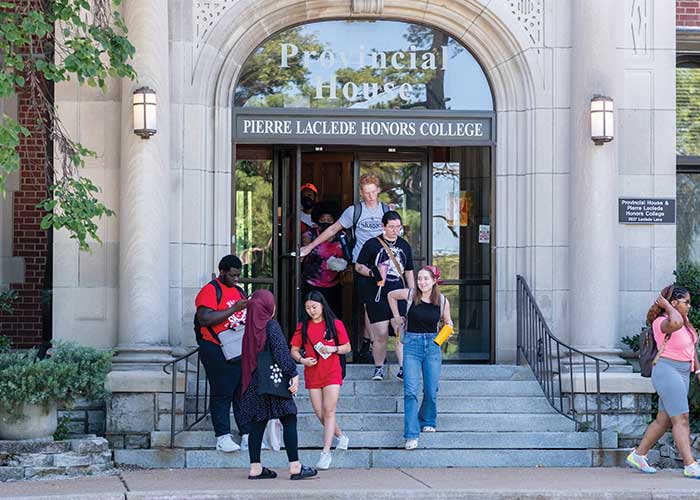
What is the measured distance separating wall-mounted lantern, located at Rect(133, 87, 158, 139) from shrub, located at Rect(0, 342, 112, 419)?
7.41 ft

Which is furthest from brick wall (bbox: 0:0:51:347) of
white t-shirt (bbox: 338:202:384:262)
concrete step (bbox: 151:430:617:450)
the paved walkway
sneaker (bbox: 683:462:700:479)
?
sneaker (bbox: 683:462:700:479)

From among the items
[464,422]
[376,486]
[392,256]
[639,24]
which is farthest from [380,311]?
[639,24]

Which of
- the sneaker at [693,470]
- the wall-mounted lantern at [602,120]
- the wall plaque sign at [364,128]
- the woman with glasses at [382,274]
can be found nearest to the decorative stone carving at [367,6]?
the wall plaque sign at [364,128]

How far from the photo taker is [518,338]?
1388cm

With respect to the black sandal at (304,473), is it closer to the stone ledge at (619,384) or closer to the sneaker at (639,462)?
the sneaker at (639,462)

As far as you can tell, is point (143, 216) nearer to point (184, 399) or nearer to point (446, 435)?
point (184, 399)

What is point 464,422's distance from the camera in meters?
12.5

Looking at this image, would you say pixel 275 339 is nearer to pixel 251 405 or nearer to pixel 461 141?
pixel 251 405

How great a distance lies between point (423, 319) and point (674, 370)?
2.28 m

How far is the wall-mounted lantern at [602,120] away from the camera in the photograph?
13297 mm

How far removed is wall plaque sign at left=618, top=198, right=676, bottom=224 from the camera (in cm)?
1378

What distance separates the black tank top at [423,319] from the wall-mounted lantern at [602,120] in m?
2.69

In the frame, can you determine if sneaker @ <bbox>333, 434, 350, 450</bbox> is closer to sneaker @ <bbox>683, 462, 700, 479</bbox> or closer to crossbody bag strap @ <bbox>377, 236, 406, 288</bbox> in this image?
crossbody bag strap @ <bbox>377, 236, 406, 288</bbox>

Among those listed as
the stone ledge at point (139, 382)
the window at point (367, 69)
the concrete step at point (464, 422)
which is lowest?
the concrete step at point (464, 422)
